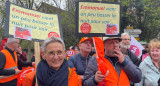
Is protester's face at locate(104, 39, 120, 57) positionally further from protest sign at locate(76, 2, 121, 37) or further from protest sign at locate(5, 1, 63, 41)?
protest sign at locate(5, 1, 63, 41)

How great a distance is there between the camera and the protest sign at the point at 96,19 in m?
2.82

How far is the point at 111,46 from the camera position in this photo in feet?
8.46

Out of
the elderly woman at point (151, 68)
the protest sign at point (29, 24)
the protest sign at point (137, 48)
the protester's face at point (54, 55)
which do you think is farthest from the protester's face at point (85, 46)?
the protest sign at point (137, 48)

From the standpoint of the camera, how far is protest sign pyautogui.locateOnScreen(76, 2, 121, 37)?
2822 mm

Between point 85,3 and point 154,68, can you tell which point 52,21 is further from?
point 154,68

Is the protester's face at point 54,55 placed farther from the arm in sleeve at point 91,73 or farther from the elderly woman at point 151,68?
the elderly woman at point 151,68

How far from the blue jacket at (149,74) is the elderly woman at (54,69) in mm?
1473

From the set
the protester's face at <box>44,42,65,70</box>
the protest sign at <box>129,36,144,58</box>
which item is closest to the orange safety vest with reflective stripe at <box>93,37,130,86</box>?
the protester's face at <box>44,42,65,70</box>

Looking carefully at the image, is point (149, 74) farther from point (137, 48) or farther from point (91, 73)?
point (137, 48)

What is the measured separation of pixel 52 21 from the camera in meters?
3.19

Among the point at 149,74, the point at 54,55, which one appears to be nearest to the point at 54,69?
the point at 54,55

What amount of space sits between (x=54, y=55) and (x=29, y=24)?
0.99 meters

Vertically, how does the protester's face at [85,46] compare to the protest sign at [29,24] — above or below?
below

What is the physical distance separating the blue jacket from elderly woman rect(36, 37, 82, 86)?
1.47m
